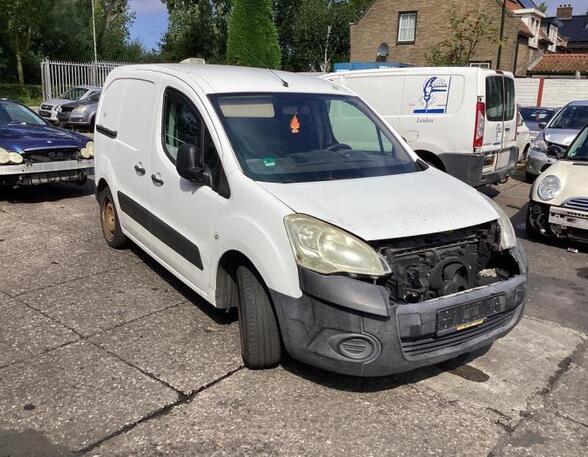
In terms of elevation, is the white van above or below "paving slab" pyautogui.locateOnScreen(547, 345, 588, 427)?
above

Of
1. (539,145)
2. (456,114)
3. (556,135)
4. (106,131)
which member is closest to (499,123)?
(456,114)

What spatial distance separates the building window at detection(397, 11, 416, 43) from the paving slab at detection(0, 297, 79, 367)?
1324 inches

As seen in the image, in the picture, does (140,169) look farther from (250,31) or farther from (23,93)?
(23,93)

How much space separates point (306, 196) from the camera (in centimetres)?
332

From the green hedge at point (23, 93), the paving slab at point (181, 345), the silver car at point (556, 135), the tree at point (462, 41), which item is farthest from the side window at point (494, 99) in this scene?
the green hedge at point (23, 93)

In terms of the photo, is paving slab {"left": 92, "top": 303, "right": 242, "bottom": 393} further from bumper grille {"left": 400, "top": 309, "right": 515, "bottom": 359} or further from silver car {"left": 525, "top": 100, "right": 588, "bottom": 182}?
silver car {"left": 525, "top": 100, "right": 588, "bottom": 182}

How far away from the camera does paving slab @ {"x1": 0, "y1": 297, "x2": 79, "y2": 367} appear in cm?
371

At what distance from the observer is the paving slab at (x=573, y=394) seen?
3.28m

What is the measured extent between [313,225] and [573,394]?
6.58ft

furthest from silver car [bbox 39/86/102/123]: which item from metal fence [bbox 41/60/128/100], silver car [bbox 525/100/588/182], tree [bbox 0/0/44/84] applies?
silver car [bbox 525/100/588/182]

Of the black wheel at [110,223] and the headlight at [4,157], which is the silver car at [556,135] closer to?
the black wheel at [110,223]

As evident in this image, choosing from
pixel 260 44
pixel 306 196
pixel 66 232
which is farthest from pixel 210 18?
pixel 306 196

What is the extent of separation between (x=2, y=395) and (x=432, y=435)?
2.45m

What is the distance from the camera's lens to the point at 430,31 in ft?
109
